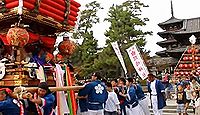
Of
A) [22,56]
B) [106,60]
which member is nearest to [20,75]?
[22,56]

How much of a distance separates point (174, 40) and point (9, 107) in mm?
32517

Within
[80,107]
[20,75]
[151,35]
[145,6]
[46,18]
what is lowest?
[80,107]

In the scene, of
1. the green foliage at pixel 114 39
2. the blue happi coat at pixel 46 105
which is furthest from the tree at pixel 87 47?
the blue happi coat at pixel 46 105

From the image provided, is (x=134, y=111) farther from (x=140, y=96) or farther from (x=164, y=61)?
(x=164, y=61)

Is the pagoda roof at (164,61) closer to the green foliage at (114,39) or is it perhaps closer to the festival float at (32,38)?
the green foliage at (114,39)

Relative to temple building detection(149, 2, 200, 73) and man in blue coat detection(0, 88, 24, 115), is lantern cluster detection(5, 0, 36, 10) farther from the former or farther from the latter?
temple building detection(149, 2, 200, 73)

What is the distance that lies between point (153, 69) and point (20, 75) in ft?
99.9

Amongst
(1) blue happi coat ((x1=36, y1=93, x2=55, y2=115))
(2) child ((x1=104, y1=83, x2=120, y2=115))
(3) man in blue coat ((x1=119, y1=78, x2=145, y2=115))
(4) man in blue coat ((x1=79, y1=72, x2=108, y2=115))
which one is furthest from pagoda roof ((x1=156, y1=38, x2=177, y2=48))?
(1) blue happi coat ((x1=36, y1=93, x2=55, y2=115))

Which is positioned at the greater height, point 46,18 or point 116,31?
point 116,31

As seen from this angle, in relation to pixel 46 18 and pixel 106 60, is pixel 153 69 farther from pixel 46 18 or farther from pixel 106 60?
pixel 46 18

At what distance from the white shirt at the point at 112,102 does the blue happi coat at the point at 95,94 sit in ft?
4.04

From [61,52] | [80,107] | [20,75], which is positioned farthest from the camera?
[61,52]

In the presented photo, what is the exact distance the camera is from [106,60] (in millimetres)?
29109

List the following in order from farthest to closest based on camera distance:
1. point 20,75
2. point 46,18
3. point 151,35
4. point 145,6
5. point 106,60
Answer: point 145,6, point 151,35, point 106,60, point 46,18, point 20,75
